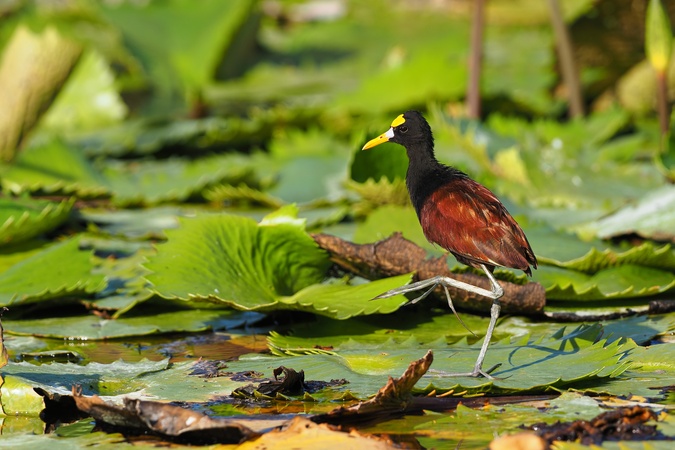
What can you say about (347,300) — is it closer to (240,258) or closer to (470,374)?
(240,258)

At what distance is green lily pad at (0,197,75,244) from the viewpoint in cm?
250

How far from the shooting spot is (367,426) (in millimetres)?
1590

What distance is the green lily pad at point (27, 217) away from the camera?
98.3 inches

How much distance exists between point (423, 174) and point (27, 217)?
41.2 inches

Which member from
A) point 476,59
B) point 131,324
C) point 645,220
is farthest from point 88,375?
point 476,59

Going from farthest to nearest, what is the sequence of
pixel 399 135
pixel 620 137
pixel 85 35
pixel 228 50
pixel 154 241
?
pixel 85 35 < pixel 228 50 < pixel 620 137 < pixel 154 241 < pixel 399 135

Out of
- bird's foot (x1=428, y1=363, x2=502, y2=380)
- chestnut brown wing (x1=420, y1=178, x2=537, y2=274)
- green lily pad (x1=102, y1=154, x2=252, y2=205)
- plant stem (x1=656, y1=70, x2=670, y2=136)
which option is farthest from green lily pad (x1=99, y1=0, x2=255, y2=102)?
bird's foot (x1=428, y1=363, x2=502, y2=380)

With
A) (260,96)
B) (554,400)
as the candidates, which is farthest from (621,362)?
(260,96)

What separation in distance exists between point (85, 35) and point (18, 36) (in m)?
1.30

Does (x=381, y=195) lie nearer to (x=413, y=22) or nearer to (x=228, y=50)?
(x=228, y=50)

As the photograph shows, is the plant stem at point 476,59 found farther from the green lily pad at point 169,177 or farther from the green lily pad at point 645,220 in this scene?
the green lily pad at point 645,220

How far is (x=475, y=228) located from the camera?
1.79m

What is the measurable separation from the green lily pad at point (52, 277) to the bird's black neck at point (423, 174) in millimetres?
777

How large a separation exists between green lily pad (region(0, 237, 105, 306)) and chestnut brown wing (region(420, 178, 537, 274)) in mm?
853
